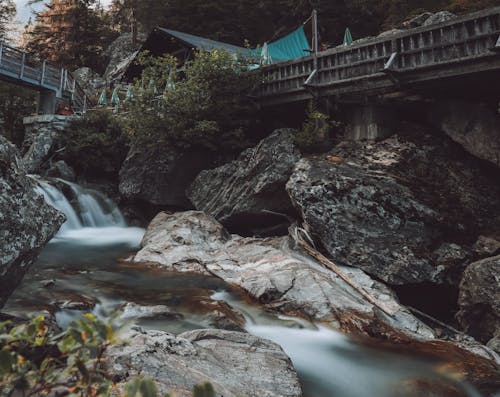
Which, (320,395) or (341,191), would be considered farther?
(341,191)

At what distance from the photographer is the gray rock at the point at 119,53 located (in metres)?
37.9

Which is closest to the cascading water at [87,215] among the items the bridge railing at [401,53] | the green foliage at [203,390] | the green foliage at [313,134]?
the green foliage at [313,134]

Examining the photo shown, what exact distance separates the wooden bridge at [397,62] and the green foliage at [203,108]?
1441 mm

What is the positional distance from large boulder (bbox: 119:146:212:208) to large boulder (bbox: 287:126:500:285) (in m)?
5.59

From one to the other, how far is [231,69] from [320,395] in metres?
10.8

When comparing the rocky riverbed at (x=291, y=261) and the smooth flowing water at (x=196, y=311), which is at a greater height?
the rocky riverbed at (x=291, y=261)

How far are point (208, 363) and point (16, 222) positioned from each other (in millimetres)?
2296

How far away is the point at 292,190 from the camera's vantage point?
29.2 ft

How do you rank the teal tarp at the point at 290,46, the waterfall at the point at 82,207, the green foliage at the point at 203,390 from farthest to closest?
1. the teal tarp at the point at 290,46
2. the waterfall at the point at 82,207
3. the green foliage at the point at 203,390

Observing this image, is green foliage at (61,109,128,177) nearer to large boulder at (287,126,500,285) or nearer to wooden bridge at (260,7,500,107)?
wooden bridge at (260,7,500,107)

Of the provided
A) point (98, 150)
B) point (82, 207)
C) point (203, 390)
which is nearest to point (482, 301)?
point (203, 390)

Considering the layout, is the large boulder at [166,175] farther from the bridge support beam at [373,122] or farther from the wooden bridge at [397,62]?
the bridge support beam at [373,122]

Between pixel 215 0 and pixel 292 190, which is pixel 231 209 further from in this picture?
pixel 215 0

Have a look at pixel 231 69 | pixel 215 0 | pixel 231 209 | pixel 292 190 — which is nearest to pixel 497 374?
pixel 292 190
